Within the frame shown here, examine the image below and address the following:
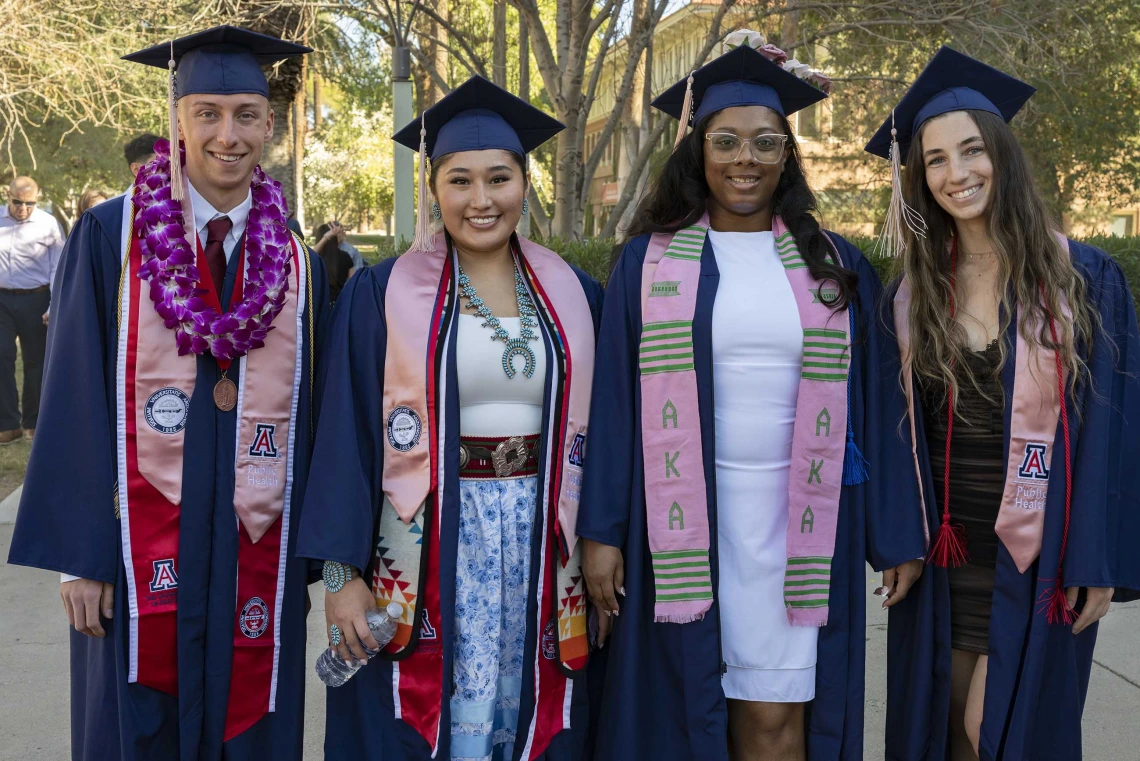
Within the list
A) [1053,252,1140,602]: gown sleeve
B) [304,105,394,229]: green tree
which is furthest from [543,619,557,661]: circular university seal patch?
[304,105,394,229]: green tree

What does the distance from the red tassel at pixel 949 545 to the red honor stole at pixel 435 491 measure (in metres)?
0.99

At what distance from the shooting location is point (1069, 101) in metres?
14.4

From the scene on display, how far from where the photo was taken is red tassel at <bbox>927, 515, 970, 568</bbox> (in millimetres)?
2891

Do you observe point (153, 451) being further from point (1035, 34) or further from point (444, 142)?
point (1035, 34)

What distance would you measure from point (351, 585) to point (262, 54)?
4.80 ft

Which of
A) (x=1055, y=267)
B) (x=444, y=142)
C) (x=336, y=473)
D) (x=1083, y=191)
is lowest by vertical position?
(x=336, y=473)

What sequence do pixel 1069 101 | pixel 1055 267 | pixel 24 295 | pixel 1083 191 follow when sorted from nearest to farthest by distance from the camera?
pixel 1055 267 < pixel 24 295 < pixel 1069 101 < pixel 1083 191

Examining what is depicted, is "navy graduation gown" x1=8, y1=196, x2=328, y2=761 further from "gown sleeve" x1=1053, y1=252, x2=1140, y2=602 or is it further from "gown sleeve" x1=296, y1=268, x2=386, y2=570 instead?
"gown sleeve" x1=1053, y1=252, x2=1140, y2=602

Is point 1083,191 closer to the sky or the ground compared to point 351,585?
closer to the sky

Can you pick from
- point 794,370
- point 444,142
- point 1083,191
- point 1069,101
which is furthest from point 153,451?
point 1083,191

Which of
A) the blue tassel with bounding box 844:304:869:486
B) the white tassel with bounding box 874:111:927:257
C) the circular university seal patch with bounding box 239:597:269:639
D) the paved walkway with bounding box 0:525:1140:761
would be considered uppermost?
the white tassel with bounding box 874:111:927:257

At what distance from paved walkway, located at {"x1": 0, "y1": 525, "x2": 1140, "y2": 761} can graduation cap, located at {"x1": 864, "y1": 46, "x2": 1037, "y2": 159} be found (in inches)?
86.9

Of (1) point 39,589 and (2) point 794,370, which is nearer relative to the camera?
(2) point 794,370

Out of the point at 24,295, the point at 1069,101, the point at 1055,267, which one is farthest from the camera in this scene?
Answer: the point at 1069,101
